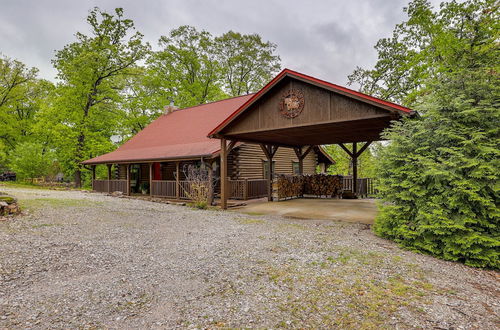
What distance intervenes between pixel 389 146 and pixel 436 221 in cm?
182

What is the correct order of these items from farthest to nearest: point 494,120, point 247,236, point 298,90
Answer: point 298,90
point 247,236
point 494,120

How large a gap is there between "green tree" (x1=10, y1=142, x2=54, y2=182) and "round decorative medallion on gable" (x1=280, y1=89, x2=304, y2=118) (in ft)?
73.3

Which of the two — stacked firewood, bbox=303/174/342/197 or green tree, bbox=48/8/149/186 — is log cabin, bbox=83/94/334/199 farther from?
green tree, bbox=48/8/149/186

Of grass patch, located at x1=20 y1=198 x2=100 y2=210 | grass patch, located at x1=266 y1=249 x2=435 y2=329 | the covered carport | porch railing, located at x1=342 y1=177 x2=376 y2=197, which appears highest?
the covered carport

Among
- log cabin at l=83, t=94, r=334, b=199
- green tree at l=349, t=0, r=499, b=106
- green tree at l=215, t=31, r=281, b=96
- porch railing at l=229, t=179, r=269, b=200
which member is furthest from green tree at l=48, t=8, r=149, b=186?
green tree at l=349, t=0, r=499, b=106

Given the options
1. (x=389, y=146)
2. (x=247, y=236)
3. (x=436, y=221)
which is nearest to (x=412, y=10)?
(x=389, y=146)

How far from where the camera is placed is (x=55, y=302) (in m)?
3.26

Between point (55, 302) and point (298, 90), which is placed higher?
point (298, 90)

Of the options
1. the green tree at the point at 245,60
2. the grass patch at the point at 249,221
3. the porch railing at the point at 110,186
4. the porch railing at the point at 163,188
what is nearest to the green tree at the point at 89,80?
the porch railing at the point at 110,186

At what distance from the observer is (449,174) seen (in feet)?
15.8

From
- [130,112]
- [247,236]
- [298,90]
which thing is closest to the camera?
[247,236]

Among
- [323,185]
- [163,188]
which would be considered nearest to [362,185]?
[323,185]

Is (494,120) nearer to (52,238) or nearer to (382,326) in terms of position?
(382,326)

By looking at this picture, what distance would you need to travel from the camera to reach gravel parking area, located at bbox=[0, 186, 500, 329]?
293 cm
